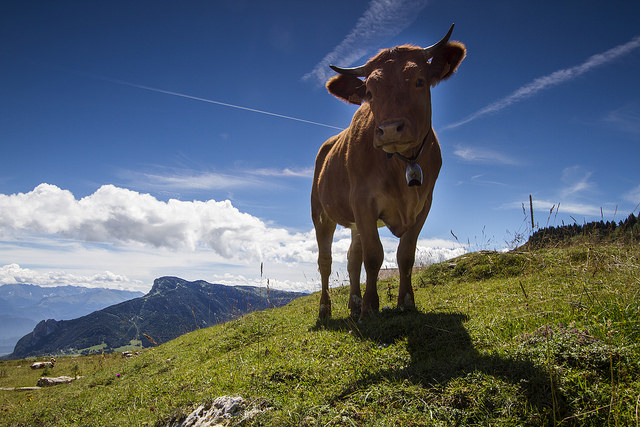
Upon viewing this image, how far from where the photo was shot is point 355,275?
24.6 feet

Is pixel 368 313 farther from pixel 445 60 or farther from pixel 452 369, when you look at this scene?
pixel 445 60

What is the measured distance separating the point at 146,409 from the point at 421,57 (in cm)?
660

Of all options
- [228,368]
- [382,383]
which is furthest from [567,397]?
[228,368]

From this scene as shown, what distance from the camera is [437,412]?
2908mm

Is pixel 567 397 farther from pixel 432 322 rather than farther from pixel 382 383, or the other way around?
pixel 432 322

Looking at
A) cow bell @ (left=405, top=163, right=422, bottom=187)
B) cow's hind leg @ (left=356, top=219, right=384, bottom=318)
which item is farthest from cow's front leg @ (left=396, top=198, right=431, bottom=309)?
cow bell @ (left=405, top=163, right=422, bottom=187)

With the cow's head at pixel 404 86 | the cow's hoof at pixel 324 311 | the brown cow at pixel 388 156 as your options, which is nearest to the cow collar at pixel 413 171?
the brown cow at pixel 388 156

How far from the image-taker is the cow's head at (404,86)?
4.77 meters

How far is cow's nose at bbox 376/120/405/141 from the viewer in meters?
4.65

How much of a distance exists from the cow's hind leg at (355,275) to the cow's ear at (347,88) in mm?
2920

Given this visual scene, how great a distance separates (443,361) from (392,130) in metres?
2.72

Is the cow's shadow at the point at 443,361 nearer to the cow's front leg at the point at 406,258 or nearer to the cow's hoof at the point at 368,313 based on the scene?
the cow's hoof at the point at 368,313

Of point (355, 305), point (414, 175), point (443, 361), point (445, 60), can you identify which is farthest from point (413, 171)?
point (355, 305)

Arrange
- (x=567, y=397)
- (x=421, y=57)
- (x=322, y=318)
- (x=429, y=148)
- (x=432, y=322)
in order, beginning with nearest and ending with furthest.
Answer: (x=567, y=397), (x=432, y=322), (x=421, y=57), (x=429, y=148), (x=322, y=318)
